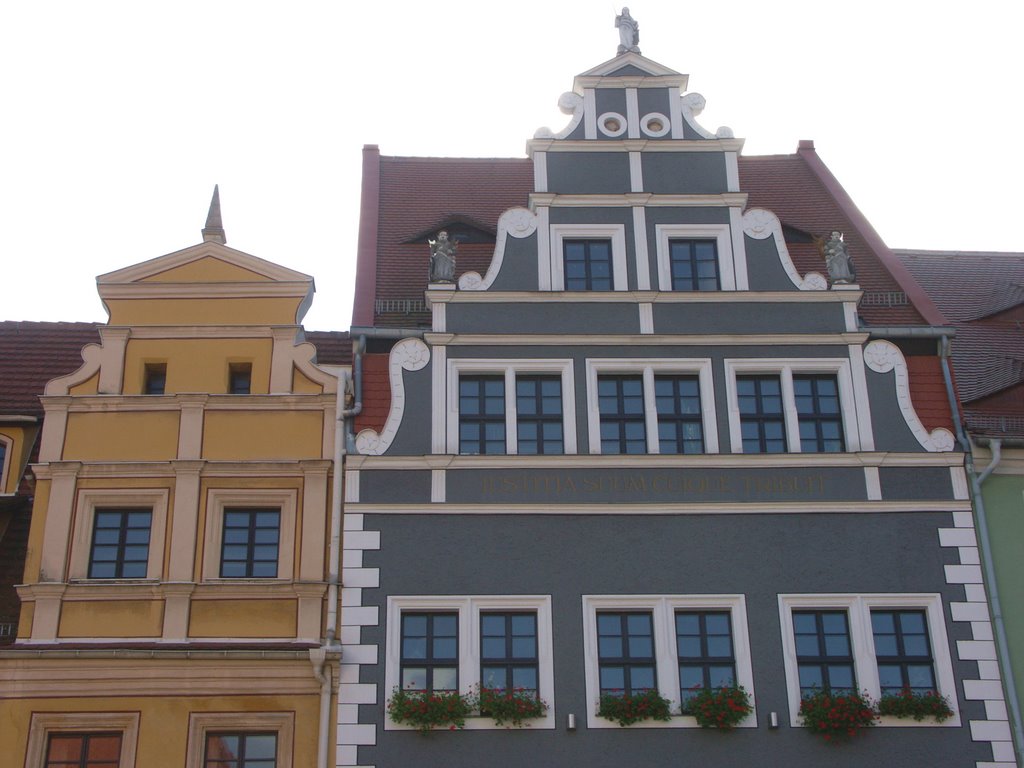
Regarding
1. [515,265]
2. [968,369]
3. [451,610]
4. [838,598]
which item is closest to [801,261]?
[968,369]

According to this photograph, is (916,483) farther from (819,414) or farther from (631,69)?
(631,69)

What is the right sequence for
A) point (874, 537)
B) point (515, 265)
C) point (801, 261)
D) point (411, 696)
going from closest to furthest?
point (411, 696), point (874, 537), point (515, 265), point (801, 261)

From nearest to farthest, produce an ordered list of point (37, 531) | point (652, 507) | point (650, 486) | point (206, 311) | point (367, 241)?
point (37, 531) → point (652, 507) → point (650, 486) → point (206, 311) → point (367, 241)

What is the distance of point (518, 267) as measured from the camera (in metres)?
19.3

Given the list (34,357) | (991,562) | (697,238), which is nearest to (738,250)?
(697,238)

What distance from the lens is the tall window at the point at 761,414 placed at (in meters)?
18.2

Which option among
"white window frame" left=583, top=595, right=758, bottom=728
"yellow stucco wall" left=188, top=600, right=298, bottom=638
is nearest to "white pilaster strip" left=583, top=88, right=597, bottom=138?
"white window frame" left=583, top=595, right=758, bottom=728

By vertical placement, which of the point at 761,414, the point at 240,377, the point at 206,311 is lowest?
the point at 761,414

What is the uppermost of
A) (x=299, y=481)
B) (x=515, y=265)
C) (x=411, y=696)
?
(x=515, y=265)

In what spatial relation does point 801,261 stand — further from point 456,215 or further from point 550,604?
point 550,604

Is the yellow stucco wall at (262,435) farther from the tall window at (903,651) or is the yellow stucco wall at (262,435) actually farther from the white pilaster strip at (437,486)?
the tall window at (903,651)

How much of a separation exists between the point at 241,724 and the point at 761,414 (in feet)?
24.3

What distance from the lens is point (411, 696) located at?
53.4 feet

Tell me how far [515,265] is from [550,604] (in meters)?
4.80
